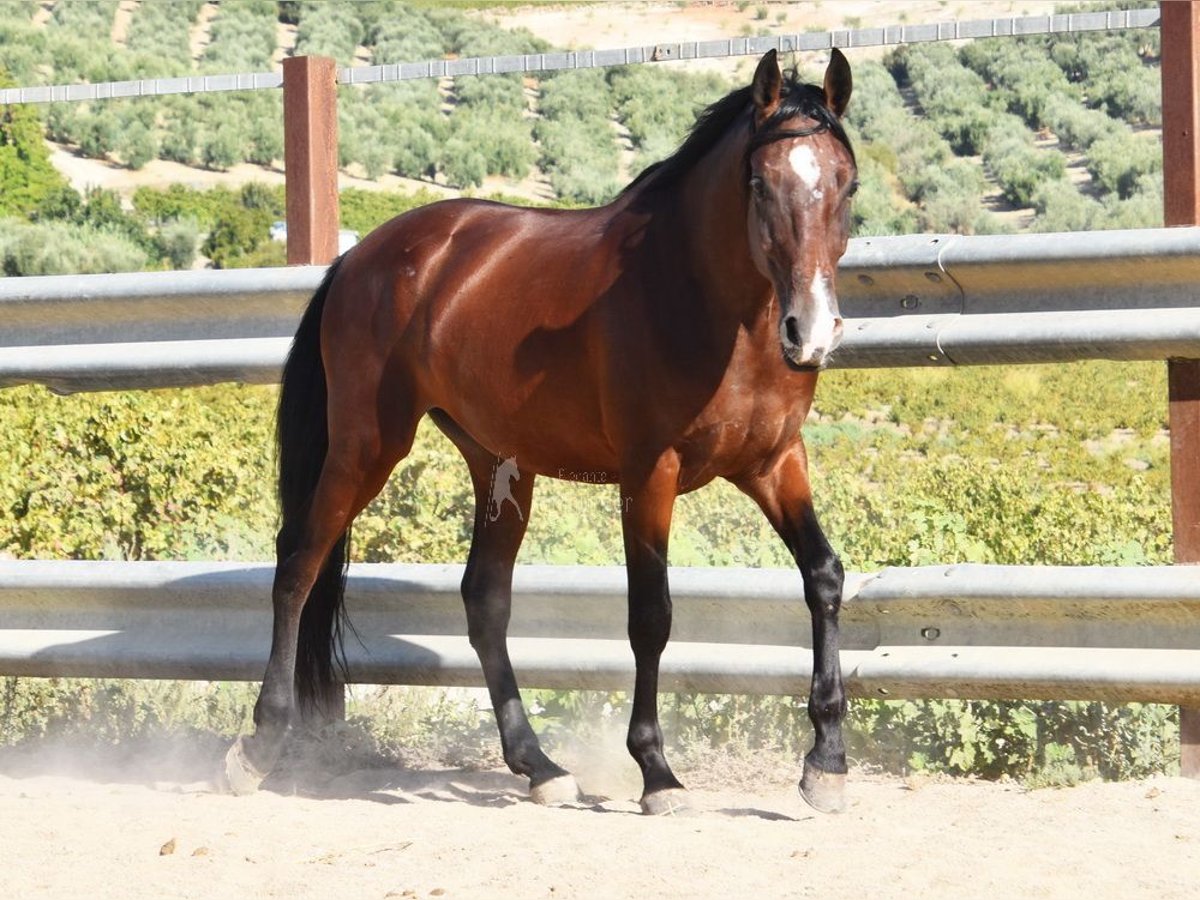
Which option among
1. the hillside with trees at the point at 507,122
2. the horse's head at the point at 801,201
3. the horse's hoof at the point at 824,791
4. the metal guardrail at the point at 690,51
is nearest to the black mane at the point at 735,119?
the horse's head at the point at 801,201

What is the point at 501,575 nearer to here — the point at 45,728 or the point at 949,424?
the point at 45,728

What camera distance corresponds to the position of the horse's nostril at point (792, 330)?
412 centimetres

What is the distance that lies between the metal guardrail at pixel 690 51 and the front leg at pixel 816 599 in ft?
4.05

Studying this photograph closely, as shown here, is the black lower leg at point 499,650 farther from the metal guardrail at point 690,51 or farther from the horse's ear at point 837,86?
the horse's ear at point 837,86

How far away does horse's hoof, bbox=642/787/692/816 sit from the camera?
4621 mm

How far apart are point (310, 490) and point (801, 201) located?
230 cm

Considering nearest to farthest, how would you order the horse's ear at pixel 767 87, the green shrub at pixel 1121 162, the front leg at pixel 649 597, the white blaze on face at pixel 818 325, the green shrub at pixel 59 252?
the white blaze on face at pixel 818 325 < the horse's ear at pixel 767 87 < the front leg at pixel 649 597 < the green shrub at pixel 59 252 < the green shrub at pixel 1121 162

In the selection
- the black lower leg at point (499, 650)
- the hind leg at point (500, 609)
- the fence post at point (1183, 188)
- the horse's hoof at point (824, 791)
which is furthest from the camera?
the black lower leg at point (499, 650)

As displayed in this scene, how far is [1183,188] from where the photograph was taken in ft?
16.4

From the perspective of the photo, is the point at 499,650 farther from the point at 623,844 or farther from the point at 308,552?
the point at 623,844

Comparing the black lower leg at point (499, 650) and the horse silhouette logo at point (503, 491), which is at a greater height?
the horse silhouette logo at point (503, 491)

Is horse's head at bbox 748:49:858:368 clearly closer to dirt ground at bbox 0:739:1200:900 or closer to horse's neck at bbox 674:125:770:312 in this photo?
horse's neck at bbox 674:125:770:312

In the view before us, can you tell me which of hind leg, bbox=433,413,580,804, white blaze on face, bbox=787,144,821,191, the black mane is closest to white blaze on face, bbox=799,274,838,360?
white blaze on face, bbox=787,144,821,191

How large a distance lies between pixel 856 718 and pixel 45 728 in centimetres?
293
